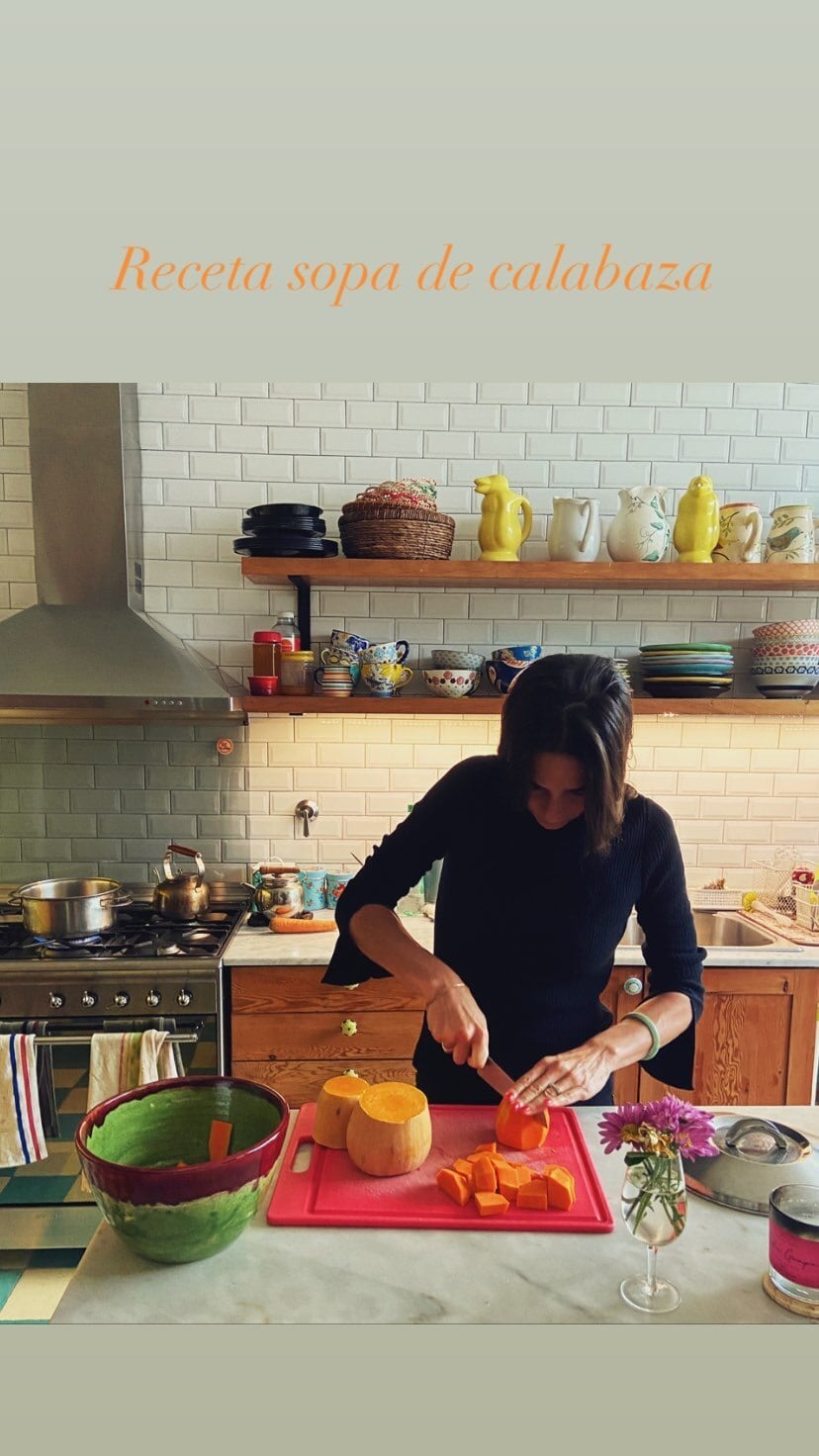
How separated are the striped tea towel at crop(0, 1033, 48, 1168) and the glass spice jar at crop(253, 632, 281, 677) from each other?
1.39m

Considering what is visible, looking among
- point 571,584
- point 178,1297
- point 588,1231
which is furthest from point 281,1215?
point 571,584

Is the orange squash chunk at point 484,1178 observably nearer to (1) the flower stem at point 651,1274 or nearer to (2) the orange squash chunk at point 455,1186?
(2) the orange squash chunk at point 455,1186

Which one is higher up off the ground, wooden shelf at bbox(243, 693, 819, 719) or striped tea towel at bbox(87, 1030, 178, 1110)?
wooden shelf at bbox(243, 693, 819, 719)

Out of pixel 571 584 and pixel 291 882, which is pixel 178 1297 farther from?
pixel 571 584

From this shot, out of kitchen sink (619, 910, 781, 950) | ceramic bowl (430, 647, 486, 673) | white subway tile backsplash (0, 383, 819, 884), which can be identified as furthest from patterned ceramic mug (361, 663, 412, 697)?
kitchen sink (619, 910, 781, 950)

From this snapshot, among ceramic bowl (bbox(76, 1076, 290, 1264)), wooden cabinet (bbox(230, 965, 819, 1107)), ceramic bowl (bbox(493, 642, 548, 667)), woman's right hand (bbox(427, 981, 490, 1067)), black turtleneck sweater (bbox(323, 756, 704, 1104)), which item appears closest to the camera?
ceramic bowl (bbox(76, 1076, 290, 1264))

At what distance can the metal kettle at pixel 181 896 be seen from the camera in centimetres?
282

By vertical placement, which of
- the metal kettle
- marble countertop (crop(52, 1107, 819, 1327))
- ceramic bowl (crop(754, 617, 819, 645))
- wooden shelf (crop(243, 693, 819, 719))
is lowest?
the metal kettle

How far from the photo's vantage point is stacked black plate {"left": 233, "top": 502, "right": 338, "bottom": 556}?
273 centimetres

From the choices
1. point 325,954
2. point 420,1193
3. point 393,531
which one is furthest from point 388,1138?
point 393,531

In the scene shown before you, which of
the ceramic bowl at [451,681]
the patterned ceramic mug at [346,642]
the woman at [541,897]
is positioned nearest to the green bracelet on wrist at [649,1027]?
the woman at [541,897]

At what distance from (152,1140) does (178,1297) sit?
0.25 m

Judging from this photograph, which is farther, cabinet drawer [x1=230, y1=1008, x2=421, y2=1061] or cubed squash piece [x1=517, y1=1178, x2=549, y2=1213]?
cabinet drawer [x1=230, y1=1008, x2=421, y2=1061]

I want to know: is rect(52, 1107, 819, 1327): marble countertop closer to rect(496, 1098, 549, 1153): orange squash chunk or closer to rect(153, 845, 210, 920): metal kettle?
rect(496, 1098, 549, 1153): orange squash chunk
